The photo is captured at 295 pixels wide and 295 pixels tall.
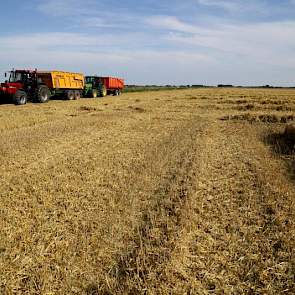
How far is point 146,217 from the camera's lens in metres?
5.95

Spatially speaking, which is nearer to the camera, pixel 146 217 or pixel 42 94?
pixel 146 217

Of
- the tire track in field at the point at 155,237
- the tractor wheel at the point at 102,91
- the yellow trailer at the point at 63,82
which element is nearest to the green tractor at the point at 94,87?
the tractor wheel at the point at 102,91

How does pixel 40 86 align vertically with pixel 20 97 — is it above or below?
above

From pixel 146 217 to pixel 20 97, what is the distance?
2049cm

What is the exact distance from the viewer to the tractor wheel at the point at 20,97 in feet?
79.0

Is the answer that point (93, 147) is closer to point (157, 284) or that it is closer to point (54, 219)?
point (54, 219)

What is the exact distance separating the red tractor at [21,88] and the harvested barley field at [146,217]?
13124 mm

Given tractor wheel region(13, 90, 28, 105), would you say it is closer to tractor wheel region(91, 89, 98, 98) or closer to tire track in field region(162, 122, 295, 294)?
tractor wheel region(91, 89, 98, 98)

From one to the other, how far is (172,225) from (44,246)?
175 cm

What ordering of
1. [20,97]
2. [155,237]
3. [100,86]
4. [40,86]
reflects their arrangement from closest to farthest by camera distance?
1. [155,237]
2. [20,97]
3. [40,86]
4. [100,86]

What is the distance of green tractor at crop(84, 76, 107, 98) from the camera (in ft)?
116

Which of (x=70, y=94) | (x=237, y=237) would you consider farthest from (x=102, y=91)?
(x=237, y=237)

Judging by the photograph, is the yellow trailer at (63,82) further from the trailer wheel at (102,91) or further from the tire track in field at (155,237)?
the tire track in field at (155,237)

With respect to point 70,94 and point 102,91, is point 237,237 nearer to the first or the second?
point 70,94
